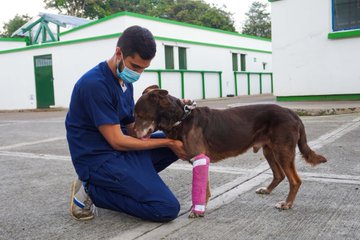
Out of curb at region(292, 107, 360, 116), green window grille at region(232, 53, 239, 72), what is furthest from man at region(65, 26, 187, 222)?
green window grille at region(232, 53, 239, 72)

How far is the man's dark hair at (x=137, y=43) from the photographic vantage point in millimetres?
3252

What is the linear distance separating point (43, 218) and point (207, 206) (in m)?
1.48

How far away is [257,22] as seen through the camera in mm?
72062

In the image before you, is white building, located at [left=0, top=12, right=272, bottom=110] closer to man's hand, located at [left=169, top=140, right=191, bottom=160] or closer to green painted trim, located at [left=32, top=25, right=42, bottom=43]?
green painted trim, located at [left=32, top=25, right=42, bottom=43]

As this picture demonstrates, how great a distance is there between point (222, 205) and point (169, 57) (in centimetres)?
2041

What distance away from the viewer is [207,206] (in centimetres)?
372

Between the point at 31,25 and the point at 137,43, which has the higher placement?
the point at 31,25

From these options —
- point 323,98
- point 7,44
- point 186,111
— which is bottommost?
point 323,98

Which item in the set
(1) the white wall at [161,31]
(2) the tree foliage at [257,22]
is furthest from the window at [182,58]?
(2) the tree foliage at [257,22]

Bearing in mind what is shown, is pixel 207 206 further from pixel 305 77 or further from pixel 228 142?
pixel 305 77

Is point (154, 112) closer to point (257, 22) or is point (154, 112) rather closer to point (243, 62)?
point (243, 62)

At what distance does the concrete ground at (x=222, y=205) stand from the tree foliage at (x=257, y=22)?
6233cm

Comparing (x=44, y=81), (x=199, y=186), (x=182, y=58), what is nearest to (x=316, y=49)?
(x=199, y=186)

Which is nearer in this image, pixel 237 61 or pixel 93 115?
pixel 93 115
